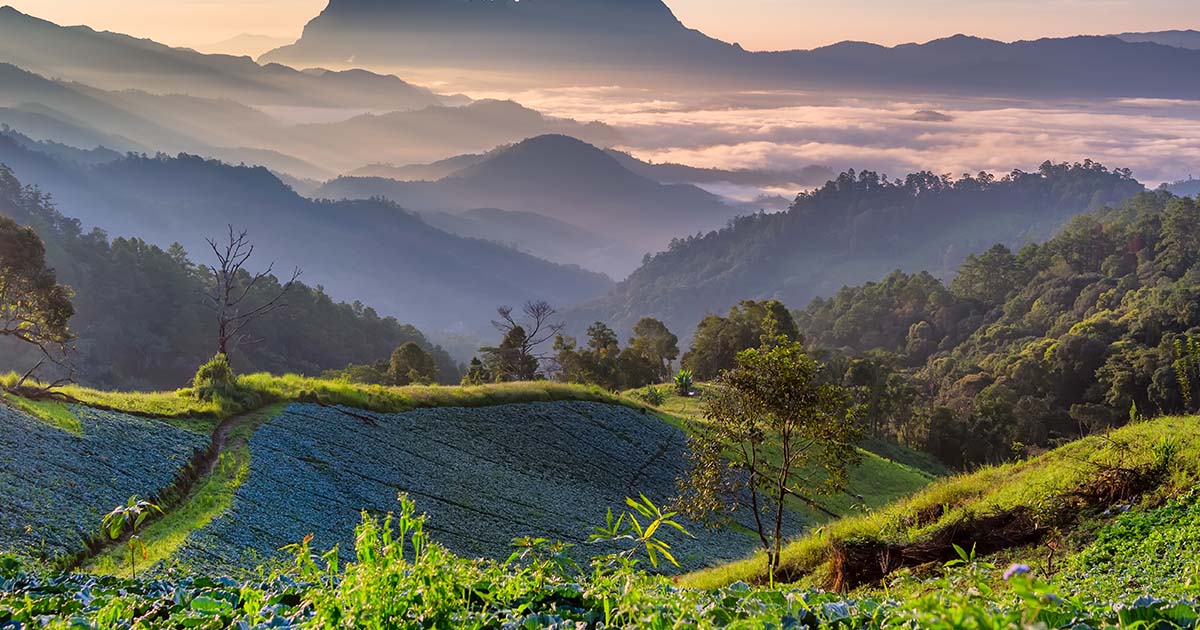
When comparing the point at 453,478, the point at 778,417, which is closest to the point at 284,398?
the point at 453,478

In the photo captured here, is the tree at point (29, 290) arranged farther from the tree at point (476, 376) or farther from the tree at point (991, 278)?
the tree at point (991, 278)

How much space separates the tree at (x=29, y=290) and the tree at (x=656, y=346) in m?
48.3

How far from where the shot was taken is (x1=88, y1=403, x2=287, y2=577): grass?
13.9 meters

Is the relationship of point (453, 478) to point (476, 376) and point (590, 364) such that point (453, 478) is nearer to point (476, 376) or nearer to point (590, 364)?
point (476, 376)

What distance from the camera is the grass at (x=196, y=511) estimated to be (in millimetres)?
13867

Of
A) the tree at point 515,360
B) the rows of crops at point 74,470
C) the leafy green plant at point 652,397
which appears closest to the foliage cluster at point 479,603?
the rows of crops at point 74,470

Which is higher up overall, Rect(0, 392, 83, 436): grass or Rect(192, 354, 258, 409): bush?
Rect(0, 392, 83, 436): grass

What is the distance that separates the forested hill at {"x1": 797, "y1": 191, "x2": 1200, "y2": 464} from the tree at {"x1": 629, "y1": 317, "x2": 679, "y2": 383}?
18066mm

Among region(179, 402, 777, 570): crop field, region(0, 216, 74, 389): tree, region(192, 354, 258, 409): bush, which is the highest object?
region(0, 216, 74, 389): tree

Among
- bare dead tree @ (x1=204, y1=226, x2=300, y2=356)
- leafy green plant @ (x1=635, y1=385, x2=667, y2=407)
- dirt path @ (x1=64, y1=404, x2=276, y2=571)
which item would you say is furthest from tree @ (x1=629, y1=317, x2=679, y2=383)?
dirt path @ (x1=64, y1=404, x2=276, y2=571)

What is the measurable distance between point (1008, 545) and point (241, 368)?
3499 inches

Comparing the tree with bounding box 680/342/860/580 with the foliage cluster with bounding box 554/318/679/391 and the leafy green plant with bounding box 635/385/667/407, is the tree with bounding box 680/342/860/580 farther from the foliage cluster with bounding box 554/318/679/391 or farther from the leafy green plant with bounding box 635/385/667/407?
the foliage cluster with bounding box 554/318/679/391

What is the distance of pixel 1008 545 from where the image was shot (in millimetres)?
12977

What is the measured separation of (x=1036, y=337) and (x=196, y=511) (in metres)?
88.4
